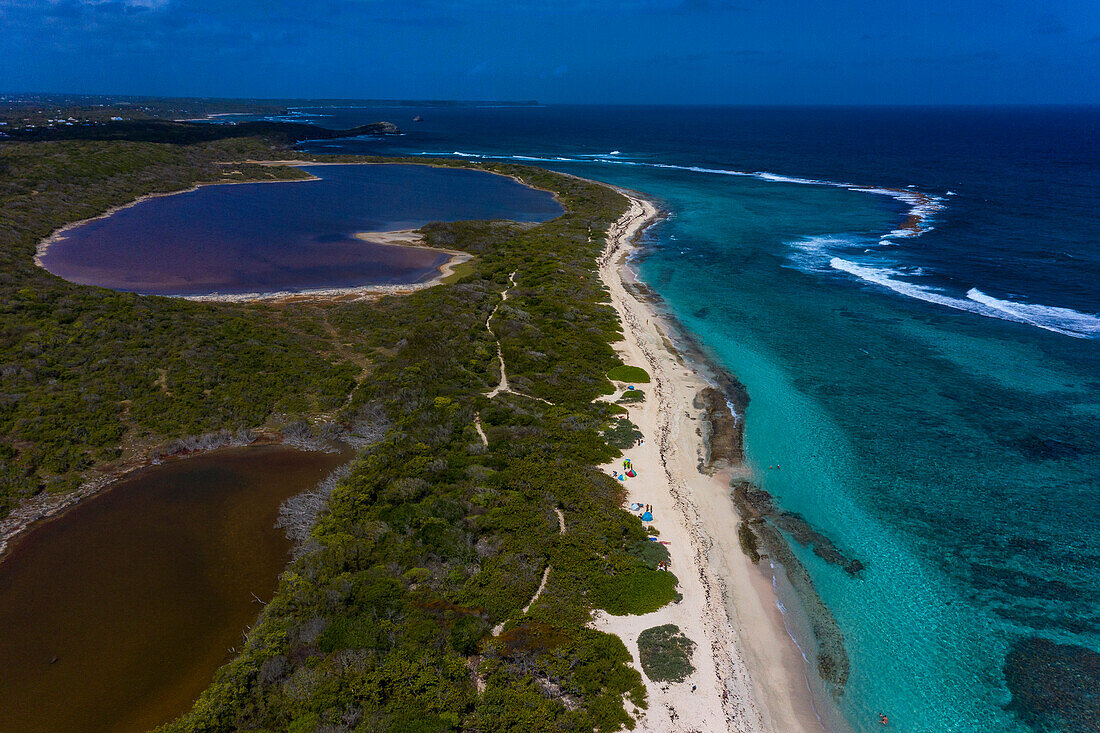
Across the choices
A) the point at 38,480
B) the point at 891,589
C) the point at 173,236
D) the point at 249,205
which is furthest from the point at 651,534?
the point at 249,205

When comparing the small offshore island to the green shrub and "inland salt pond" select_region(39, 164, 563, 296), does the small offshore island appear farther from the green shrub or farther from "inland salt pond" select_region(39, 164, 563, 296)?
"inland salt pond" select_region(39, 164, 563, 296)

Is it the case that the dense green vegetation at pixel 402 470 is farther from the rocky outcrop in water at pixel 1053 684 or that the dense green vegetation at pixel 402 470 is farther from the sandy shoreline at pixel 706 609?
the rocky outcrop in water at pixel 1053 684

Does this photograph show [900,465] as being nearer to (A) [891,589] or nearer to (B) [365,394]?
(A) [891,589]

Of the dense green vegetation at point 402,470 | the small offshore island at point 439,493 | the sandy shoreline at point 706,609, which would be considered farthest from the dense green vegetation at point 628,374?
the sandy shoreline at point 706,609

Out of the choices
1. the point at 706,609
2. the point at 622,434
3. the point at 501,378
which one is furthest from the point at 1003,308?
the point at 706,609

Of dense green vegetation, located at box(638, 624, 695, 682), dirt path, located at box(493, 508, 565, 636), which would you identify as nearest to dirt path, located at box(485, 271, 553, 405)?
dirt path, located at box(493, 508, 565, 636)

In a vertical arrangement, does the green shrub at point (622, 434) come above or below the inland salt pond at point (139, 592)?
above
